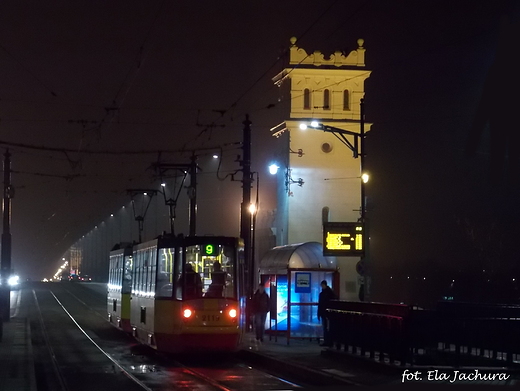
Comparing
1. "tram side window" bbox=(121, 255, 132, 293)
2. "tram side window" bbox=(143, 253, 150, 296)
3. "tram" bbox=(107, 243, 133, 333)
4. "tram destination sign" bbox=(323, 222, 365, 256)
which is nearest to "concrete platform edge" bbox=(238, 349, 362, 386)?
"tram side window" bbox=(143, 253, 150, 296)

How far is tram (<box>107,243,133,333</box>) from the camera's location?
104ft

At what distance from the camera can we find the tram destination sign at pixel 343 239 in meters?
28.9

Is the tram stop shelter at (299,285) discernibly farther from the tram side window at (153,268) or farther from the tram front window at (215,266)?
the tram side window at (153,268)

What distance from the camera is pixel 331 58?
4859 cm

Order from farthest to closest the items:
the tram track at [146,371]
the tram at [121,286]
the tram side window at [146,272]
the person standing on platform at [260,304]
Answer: the tram at [121,286] → the person standing on platform at [260,304] → the tram side window at [146,272] → the tram track at [146,371]

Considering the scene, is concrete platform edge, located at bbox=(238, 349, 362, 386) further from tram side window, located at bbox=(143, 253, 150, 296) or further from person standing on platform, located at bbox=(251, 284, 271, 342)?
tram side window, located at bbox=(143, 253, 150, 296)

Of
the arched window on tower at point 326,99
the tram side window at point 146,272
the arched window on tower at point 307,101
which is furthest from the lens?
the arched window on tower at point 326,99

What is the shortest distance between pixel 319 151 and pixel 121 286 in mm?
19599

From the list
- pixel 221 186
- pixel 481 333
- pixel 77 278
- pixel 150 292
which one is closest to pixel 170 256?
pixel 150 292

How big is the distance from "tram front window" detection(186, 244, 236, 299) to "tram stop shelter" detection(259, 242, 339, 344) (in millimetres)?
3962

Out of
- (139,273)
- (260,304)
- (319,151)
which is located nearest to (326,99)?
(319,151)

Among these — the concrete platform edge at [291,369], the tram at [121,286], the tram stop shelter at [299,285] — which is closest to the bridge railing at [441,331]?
the concrete platform edge at [291,369]

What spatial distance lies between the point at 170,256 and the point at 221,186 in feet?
137

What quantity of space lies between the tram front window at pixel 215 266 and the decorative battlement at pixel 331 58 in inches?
987
